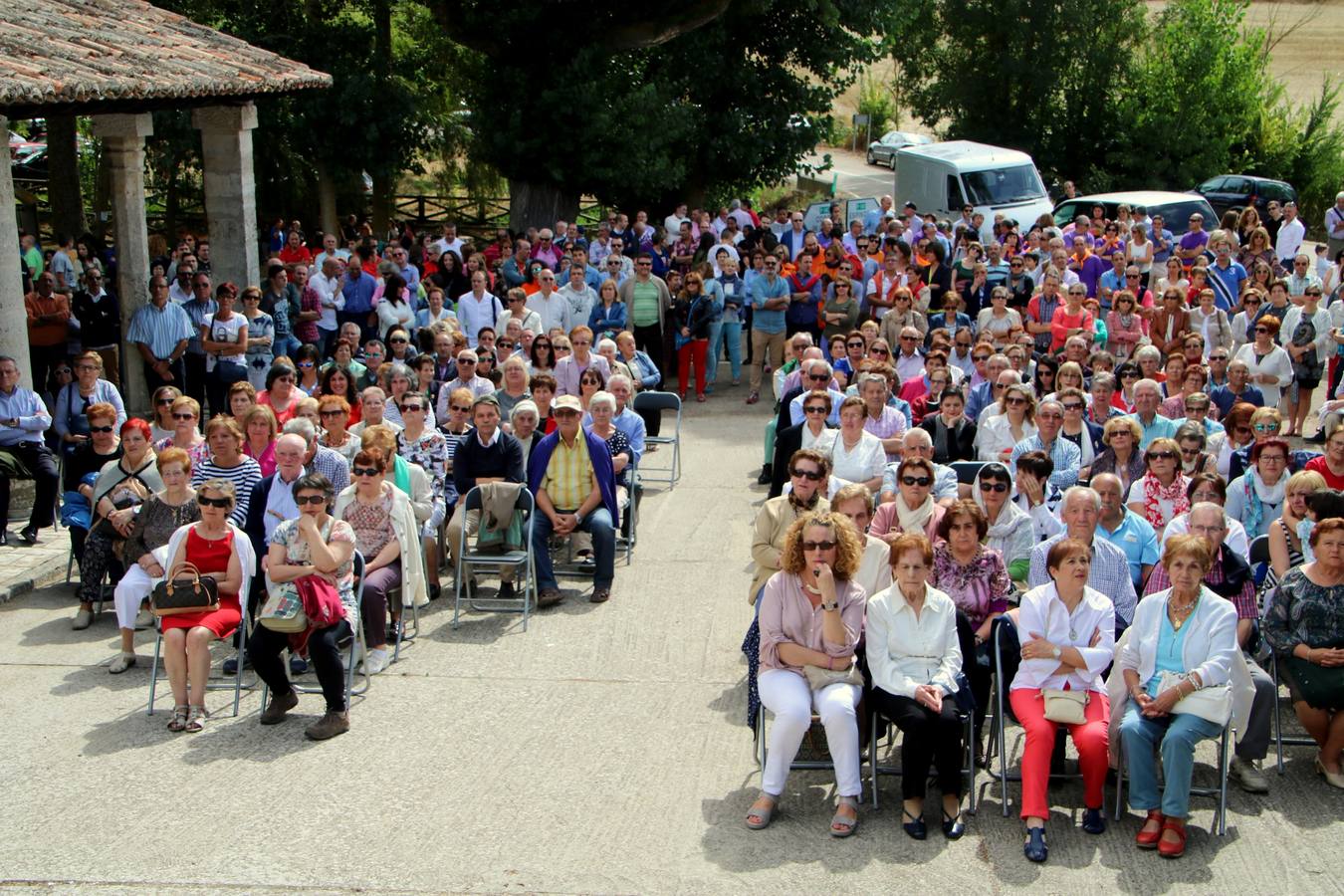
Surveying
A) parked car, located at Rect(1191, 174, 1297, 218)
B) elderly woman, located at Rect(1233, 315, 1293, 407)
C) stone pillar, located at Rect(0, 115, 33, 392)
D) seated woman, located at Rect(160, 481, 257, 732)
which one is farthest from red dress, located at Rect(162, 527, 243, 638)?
parked car, located at Rect(1191, 174, 1297, 218)

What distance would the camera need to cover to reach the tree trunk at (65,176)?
22297 mm

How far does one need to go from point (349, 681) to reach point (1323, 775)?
5202 millimetres

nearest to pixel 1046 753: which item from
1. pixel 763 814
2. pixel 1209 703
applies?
pixel 1209 703

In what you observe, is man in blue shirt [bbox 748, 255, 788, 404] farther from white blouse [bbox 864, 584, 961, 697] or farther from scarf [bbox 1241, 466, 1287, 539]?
white blouse [bbox 864, 584, 961, 697]

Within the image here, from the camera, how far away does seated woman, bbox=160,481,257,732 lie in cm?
812

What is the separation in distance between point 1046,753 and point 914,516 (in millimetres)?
1996

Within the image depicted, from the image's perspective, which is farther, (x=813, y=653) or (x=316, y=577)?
(x=316, y=577)

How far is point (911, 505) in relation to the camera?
8602 millimetres

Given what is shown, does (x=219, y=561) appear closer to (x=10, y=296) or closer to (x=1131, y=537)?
(x=1131, y=537)

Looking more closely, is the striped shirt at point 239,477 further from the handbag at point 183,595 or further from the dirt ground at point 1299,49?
the dirt ground at point 1299,49

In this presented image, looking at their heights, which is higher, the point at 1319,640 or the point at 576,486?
the point at 576,486

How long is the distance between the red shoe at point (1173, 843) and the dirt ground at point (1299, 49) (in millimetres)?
47519

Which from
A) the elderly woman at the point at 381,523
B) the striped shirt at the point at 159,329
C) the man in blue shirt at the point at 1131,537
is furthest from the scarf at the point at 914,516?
the striped shirt at the point at 159,329

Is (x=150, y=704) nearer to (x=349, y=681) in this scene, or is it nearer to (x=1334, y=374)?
(x=349, y=681)
